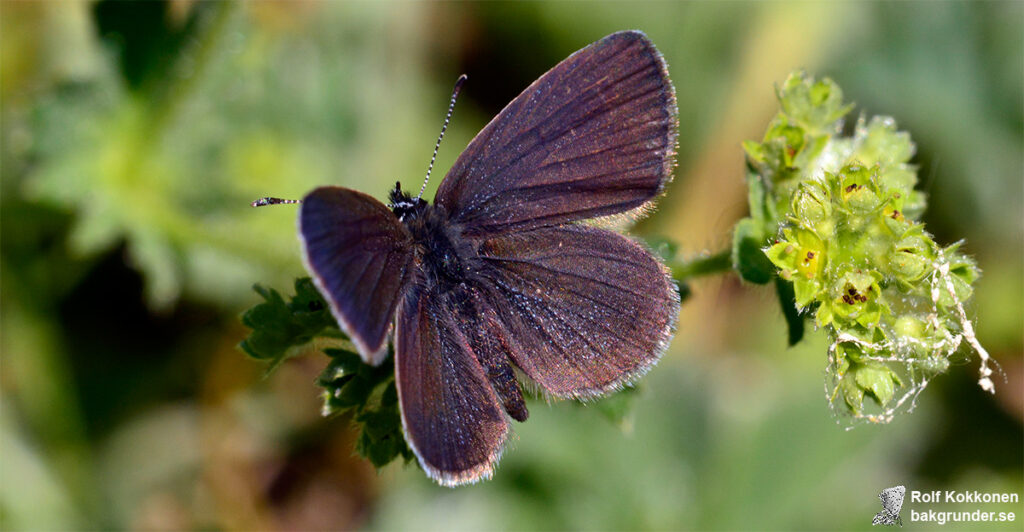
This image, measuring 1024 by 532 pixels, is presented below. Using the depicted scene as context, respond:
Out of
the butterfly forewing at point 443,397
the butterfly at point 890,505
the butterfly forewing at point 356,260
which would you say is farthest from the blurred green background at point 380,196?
the butterfly forewing at point 356,260

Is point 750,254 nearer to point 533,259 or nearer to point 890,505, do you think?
point 533,259

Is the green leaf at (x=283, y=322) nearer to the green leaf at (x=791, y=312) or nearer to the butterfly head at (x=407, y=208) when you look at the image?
the butterfly head at (x=407, y=208)

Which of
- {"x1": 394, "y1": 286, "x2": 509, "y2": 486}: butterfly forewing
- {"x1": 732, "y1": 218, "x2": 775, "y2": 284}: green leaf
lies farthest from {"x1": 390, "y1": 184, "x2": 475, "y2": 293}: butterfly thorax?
{"x1": 732, "y1": 218, "x2": 775, "y2": 284}: green leaf

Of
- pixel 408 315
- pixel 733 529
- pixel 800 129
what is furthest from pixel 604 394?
pixel 733 529

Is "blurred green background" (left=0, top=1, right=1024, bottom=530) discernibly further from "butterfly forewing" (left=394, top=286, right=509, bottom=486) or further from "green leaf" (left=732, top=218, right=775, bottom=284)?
"butterfly forewing" (left=394, top=286, right=509, bottom=486)

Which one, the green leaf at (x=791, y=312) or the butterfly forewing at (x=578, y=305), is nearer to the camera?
the butterfly forewing at (x=578, y=305)

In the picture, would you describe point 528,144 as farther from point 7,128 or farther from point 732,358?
point 7,128

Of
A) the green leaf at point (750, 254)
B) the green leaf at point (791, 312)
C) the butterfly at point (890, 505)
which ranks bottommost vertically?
the butterfly at point (890, 505)
